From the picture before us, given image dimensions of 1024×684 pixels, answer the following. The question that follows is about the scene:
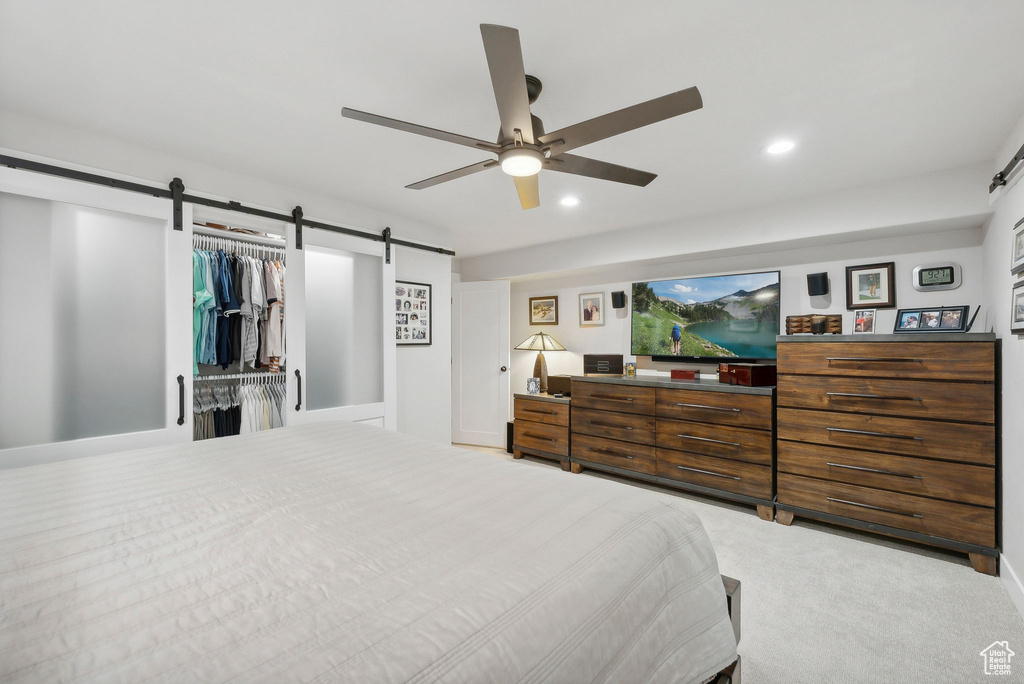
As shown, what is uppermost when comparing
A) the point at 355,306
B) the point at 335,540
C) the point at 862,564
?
the point at 355,306

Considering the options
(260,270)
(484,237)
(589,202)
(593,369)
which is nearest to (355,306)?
(260,270)

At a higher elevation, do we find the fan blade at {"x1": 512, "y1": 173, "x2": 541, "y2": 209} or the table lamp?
the fan blade at {"x1": 512, "y1": 173, "x2": 541, "y2": 209}

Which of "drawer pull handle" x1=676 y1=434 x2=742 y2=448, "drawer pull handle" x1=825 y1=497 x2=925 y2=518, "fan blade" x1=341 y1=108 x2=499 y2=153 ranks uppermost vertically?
"fan blade" x1=341 y1=108 x2=499 y2=153

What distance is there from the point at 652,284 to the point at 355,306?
2945mm

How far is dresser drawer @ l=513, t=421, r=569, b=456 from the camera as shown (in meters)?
4.62

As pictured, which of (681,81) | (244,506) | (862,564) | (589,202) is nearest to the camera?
(244,506)

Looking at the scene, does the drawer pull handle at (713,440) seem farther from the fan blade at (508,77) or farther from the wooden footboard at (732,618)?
the fan blade at (508,77)

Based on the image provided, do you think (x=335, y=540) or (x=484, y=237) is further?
(x=484, y=237)

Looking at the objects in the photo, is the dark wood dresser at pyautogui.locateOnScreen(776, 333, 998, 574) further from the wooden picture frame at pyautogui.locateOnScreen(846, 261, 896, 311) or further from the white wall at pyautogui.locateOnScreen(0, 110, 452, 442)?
the white wall at pyautogui.locateOnScreen(0, 110, 452, 442)

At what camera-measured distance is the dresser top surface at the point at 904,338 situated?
2.58 metres

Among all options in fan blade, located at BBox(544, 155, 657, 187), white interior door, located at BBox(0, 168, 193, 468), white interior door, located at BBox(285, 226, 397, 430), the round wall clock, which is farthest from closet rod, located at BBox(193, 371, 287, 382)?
the round wall clock

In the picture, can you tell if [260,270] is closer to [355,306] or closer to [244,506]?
[355,306]

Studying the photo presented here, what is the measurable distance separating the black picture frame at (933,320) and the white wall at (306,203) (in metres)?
3.80

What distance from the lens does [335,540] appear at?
3.71 ft
